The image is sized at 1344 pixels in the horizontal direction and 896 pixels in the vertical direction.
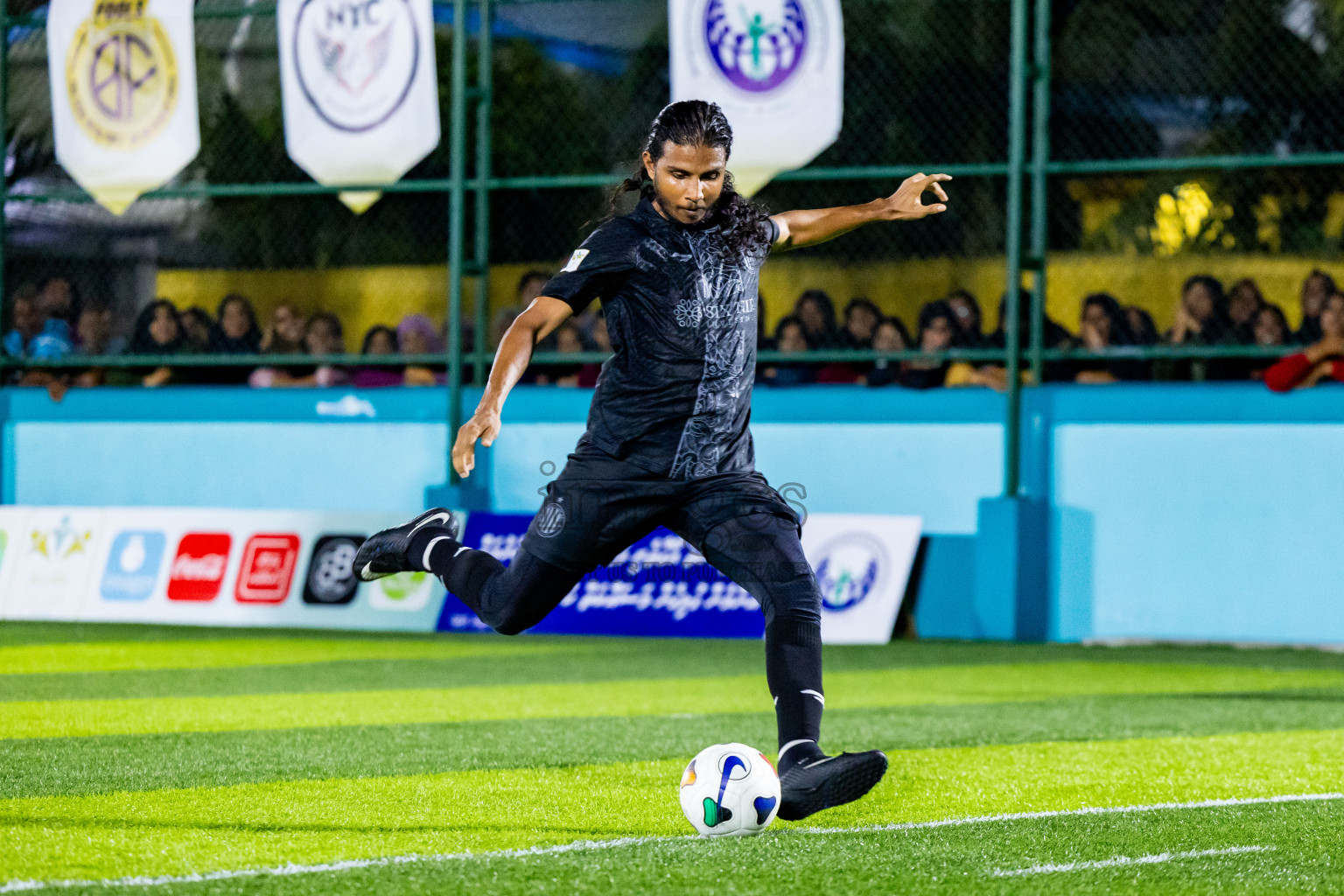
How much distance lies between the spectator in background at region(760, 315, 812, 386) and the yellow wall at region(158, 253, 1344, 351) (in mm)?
970

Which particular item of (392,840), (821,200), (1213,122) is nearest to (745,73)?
(821,200)

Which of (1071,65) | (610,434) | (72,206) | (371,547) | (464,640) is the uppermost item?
(1071,65)

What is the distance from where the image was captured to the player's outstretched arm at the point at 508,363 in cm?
493

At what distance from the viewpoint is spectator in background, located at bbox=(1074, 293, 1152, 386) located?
13930mm

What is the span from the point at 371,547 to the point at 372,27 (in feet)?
31.4

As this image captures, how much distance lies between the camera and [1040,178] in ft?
46.2

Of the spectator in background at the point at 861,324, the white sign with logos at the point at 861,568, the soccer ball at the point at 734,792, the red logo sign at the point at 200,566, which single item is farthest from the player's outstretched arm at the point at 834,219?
the red logo sign at the point at 200,566

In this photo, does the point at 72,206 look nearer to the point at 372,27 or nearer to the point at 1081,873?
the point at 372,27

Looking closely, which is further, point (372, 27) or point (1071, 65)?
point (1071, 65)

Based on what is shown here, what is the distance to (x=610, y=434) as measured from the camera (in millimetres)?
5348

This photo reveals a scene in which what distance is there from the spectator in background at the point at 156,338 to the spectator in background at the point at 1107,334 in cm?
739

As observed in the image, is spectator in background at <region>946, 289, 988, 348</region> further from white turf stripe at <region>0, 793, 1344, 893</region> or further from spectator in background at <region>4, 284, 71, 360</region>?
white turf stripe at <region>0, 793, 1344, 893</region>

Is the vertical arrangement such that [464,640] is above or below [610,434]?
below

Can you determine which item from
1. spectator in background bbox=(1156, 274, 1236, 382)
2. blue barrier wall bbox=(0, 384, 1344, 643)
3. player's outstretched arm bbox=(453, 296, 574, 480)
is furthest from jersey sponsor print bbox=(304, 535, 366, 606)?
player's outstretched arm bbox=(453, 296, 574, 480)
